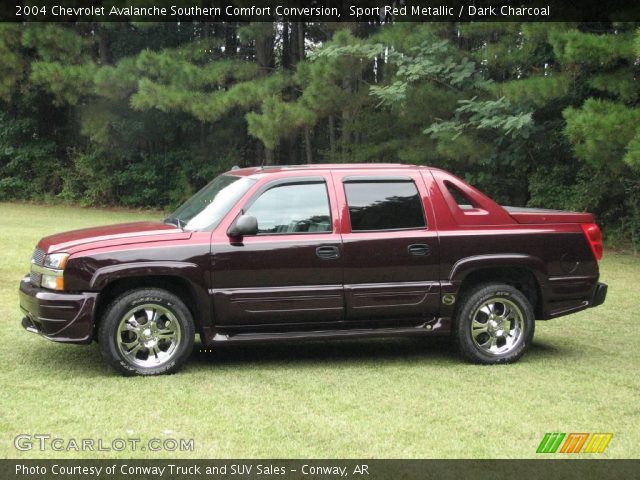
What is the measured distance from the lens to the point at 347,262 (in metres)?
7.43

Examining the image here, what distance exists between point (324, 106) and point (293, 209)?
17.5 m

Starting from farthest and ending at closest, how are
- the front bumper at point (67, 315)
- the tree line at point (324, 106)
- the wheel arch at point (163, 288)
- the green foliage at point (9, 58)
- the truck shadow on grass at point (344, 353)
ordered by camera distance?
the green foliage at point (9, 58), the tree line at point (324, 106), the truck shadow on grass at point (344, 353), the wheel arch at point (163, 288), the front bumper at point (67, 315)

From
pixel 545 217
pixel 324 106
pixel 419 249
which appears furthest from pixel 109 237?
pixel 324 106

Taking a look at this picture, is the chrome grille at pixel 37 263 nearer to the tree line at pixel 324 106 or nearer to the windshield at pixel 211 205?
the windshield at pixel 211 205

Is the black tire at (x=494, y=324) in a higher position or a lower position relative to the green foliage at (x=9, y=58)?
lower

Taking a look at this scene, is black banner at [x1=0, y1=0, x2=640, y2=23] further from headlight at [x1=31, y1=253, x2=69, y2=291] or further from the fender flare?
headlight at [x1=31, y1=253, x2=69, y2=291]

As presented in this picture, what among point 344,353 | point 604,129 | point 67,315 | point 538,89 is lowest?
point 344,353

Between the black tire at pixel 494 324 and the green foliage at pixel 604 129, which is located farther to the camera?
the green foliage at pixel 604 129

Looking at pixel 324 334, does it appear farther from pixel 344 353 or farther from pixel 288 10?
pixel 288 10

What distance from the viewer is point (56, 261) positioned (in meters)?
7.01

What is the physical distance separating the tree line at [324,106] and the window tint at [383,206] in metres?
7.34

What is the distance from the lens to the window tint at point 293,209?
293 inches

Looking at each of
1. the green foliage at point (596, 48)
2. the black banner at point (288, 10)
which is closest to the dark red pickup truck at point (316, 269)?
the green foliage at point (596, 48)
